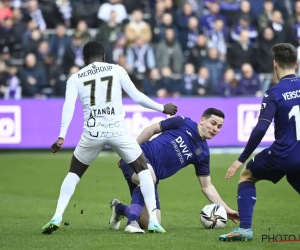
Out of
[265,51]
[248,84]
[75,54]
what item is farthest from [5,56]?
[265,51]

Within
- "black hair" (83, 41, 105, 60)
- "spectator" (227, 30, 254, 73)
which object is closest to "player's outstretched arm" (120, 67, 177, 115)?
"black hair" (83, 41, 105, 60)

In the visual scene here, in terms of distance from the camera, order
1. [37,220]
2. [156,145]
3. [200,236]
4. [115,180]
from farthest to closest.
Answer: [115,180] → [37,220] → [156,145] → [200,236]

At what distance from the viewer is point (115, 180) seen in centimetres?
1471

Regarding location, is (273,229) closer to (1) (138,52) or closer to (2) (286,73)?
(2) (286,73)

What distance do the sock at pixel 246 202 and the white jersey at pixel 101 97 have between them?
1.46m

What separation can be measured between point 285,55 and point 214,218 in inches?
93.6

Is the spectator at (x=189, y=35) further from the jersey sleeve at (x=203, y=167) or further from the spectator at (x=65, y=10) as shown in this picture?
the jersey sleeve at (x=203, y=167)

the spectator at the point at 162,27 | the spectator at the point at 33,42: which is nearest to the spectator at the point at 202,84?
the spectator at the point at 162,27

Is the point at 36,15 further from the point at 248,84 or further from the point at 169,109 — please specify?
the point at 169,109

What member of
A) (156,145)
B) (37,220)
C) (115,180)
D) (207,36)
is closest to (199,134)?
(156,145)

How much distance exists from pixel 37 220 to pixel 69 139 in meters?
9.00

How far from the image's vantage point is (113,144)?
8578mm

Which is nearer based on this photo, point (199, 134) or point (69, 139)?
point (199, 134)

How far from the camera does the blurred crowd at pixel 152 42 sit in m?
20.6
